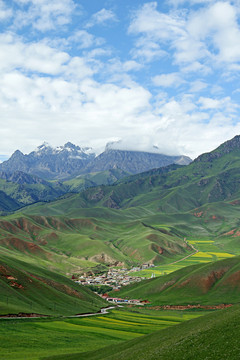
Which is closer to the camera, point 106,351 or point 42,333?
point 106,351

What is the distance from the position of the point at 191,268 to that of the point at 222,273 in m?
23.0

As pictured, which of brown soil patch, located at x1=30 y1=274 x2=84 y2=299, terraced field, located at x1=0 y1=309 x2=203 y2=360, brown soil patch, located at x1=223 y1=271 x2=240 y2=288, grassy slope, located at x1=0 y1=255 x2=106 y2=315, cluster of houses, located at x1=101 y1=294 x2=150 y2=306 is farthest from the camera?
cluster of houses, located at x1=101 y1=294 x2=150 y2=306

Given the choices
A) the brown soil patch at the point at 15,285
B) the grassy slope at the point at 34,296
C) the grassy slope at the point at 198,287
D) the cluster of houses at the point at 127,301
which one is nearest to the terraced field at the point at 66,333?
the grassy slope at the point at 34,296

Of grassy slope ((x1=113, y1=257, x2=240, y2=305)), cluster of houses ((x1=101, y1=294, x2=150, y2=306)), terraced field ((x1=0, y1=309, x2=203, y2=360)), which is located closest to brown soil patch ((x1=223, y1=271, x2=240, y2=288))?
grassy slope ((x1=113, y1=257, x2=240, y2=305))

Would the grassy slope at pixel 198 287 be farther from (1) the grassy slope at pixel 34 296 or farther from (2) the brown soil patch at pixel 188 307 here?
(1) the grassy slope at pixel 34 296

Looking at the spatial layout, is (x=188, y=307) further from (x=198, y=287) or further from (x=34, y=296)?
(x=34, y=296)

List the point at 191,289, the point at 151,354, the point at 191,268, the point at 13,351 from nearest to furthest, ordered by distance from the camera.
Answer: the point at 151,354 < the point at 13,351 < the point at 191,289 < the point at 191,268

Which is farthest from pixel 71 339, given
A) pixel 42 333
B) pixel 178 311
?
pixel 178 311

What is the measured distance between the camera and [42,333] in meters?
82.5

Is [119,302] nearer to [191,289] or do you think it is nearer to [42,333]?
[191,289]

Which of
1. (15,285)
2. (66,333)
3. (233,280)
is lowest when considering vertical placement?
(233,280)

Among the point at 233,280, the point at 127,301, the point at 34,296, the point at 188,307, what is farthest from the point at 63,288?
the point at 233,280

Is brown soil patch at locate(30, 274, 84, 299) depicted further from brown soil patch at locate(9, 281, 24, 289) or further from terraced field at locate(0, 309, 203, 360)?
terraced field at locate(0, 309, 203, 360)

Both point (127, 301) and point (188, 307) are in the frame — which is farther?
point (127, 301)
